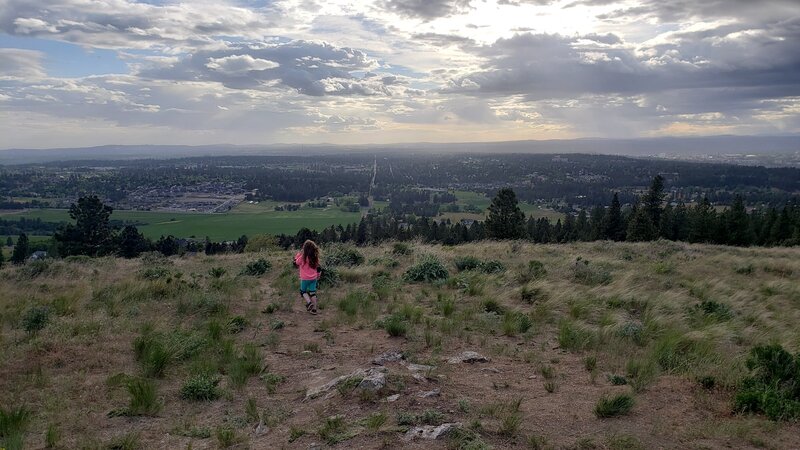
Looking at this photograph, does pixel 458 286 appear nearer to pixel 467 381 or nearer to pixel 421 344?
pixel 421 344

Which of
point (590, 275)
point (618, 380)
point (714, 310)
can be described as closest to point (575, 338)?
point (618, 380)

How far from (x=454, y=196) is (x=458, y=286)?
9489 cm

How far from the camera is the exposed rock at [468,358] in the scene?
20.2 feet

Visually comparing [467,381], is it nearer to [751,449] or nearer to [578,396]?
[578,396]

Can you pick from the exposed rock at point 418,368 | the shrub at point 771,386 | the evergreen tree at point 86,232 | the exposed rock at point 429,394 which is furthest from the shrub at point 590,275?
the evergreen tree at point 86,232

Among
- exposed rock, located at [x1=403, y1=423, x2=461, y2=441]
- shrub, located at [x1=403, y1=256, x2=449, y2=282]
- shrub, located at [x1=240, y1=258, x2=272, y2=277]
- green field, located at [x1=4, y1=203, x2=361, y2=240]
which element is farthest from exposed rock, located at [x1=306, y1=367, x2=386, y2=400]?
green field, located at [x1=4, y1=203, x2=361, y2=240]

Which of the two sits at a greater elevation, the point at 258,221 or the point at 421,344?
the point at 421,344

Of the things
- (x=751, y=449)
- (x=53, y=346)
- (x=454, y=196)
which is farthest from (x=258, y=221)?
(x=751, y=449)

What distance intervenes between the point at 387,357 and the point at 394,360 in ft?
0.45

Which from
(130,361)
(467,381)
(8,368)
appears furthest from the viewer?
(130,361)

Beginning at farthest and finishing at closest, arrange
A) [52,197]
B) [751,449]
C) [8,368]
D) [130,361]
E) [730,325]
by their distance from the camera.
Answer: [52,197] → [730,325] → [130,361] → [8,368] → [751,449]

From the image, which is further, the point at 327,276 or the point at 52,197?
the point at 52,197

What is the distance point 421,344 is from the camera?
6.87 metres

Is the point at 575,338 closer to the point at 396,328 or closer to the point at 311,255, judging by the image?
the point at 396,328
